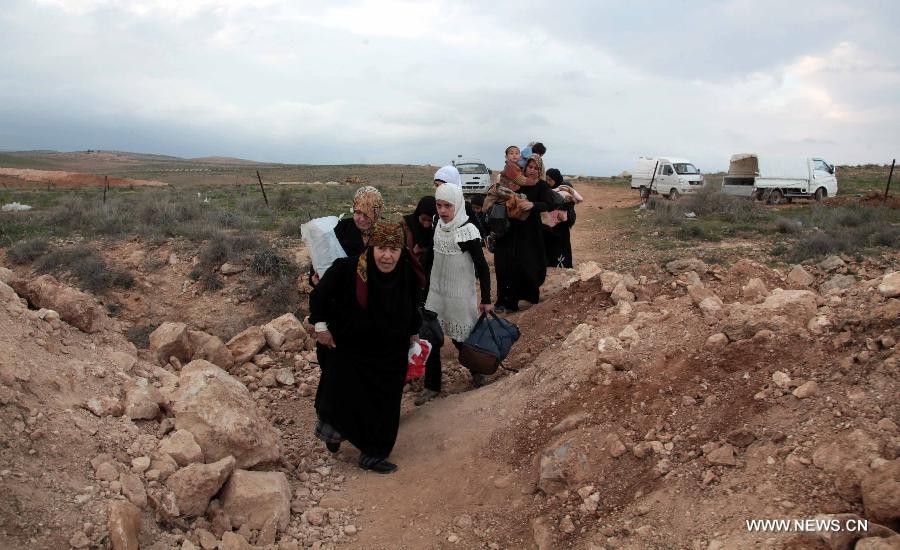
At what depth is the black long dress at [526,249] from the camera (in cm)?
605

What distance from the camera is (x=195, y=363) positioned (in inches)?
178

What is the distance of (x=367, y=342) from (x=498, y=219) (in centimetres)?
223

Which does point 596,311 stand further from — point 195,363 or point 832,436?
point 195,363

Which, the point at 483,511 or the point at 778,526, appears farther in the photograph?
the point at 483,511

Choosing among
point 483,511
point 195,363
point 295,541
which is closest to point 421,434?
point 483,511

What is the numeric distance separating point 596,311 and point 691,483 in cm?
294

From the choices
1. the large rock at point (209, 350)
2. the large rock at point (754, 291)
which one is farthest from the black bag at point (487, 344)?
the large rock at point (209, 350)

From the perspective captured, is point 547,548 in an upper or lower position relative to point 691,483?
lower

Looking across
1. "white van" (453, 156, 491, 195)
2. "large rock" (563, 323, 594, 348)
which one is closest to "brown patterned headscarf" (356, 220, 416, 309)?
"large rock" (563, 323, 594, 348)

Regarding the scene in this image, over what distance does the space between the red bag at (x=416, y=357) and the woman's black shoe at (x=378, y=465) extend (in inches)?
21.9

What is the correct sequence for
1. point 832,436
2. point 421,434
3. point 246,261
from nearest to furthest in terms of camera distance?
point 832,436
point 421,434
point 246,261

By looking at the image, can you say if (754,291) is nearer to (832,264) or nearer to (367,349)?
(367,349)

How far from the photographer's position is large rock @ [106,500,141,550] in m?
2.59

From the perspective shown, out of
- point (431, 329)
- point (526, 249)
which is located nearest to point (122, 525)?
point (431, 329)
